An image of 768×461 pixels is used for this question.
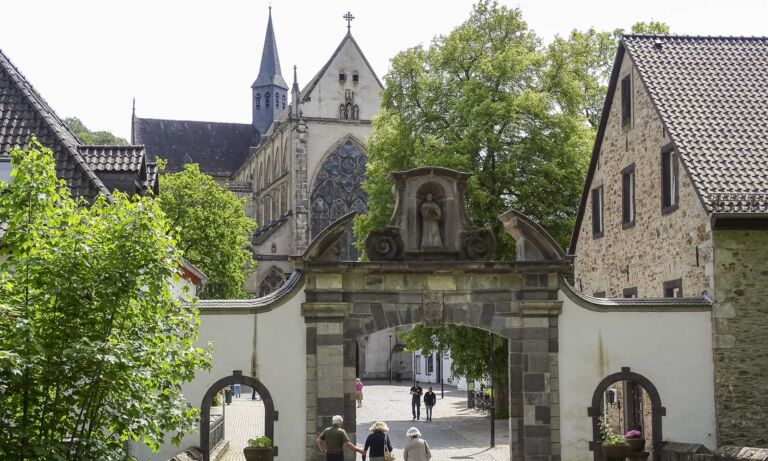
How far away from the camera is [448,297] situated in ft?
69.2

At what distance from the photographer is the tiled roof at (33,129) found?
22.8 meters

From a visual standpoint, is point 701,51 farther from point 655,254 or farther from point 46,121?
point 46,121

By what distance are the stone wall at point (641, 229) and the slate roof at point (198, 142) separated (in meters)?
63.2

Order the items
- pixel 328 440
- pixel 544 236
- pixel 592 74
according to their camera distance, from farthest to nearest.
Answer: pixel 592 74 → pixel 544 236 → pixel 328 440

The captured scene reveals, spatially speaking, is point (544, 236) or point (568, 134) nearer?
point (544, 236)

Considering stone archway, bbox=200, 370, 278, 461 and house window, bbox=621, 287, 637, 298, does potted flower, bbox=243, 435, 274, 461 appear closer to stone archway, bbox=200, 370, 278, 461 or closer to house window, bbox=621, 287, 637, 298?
stone archway, bbox=200, 370, 278, 461

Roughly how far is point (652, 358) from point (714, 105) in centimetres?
581

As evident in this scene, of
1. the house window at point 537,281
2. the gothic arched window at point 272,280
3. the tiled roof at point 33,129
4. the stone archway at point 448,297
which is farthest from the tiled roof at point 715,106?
the gothic arched window at point 272,280

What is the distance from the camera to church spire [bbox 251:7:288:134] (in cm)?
9419

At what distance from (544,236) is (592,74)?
21.4 m

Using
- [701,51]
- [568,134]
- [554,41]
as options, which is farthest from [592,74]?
[701,51]

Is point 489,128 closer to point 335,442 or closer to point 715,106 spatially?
point 715,106

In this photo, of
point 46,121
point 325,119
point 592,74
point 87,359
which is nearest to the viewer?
point 87,359

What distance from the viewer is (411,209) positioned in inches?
832
